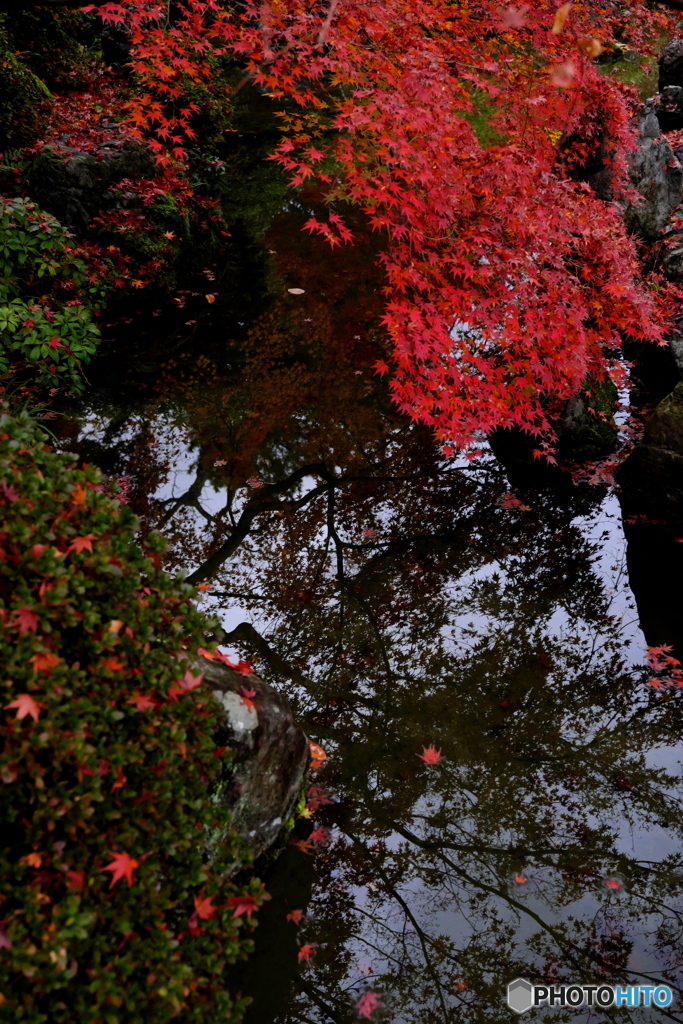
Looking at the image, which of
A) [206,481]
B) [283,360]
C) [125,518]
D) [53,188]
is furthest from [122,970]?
[53,188]

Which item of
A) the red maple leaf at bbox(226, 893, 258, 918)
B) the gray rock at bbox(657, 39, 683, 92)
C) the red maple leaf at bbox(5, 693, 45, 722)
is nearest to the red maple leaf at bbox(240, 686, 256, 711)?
the red maple leaf at bbox(226, 893, 258, 918)

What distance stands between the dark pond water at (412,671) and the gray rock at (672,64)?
8.63 meters

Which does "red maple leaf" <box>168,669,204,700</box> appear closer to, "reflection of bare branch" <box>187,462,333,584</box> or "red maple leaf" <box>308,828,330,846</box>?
"red maple leaf" <box>308,828,330,846</box>

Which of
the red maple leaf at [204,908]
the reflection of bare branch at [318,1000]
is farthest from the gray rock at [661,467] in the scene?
the red maple leaf at [204,908]

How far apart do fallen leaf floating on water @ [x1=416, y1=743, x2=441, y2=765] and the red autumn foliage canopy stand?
3.03m

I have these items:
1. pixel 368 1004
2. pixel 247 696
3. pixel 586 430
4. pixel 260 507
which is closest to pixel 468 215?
pixel 586 430

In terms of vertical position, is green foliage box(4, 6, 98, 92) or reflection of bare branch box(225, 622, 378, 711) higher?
green foliage box(4, 6, 98, 92)

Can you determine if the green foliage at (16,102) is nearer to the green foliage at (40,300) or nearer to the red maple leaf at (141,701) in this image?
the green foliage at (40,300)

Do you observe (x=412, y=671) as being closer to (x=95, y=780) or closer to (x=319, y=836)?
(x=319, y=836)

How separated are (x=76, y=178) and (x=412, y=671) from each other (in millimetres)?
6648

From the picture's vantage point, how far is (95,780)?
191 centimetres

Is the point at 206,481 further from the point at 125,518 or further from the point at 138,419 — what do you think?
the point at 125,518

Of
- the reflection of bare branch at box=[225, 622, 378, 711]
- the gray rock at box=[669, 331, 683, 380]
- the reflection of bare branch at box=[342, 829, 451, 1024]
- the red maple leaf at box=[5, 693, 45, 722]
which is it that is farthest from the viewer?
the gray rock at box=[669, 331, 683, 380]

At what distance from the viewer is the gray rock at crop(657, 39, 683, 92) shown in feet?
36.0
